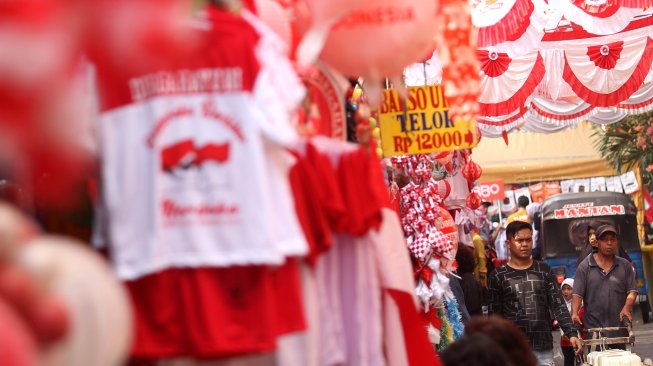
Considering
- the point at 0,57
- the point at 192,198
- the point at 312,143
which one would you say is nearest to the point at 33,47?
the point at 0,57

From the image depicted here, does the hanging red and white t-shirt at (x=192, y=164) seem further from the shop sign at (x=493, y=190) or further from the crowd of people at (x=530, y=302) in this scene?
the shop sign at (x=493, y=190)

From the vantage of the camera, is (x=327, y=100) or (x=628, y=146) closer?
(x=327, y=100)

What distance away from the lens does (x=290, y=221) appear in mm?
3186

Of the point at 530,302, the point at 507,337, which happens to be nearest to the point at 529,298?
the point at 530,302

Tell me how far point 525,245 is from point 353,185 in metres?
5.79

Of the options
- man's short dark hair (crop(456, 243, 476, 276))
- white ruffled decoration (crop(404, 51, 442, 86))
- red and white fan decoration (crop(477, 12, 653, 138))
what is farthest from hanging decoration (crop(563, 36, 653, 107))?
man's short dark hair (crop(456, 243, 476, 276))

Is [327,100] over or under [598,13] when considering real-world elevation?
under

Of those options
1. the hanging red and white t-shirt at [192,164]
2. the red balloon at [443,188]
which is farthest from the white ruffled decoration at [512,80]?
the hanging red and white t-shirt at [192,164]

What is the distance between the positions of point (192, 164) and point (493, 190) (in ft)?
89.3

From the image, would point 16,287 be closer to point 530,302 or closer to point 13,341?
point 13,341

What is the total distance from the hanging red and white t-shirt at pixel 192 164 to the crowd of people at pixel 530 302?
1168 millimetres

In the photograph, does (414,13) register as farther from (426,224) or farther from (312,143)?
(426,224)

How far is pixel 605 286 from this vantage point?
11.1m

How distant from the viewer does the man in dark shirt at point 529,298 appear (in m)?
8.91
